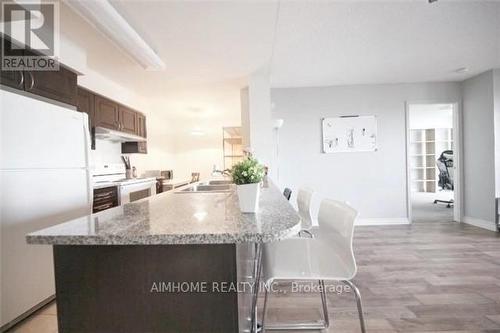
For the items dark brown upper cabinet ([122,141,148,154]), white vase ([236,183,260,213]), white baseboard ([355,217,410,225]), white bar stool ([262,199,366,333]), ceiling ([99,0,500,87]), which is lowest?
white baseboard ([355,217,410,225])

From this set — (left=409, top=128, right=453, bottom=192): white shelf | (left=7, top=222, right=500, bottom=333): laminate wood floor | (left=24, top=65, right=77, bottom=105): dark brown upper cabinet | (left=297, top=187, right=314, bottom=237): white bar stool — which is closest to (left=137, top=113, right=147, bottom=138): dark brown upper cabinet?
(left=24, top=65, right=77, bottom=105): dark brown upper cabinet

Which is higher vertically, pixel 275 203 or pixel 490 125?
pixel 490 125

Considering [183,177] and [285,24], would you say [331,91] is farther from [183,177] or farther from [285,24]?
[183,177]

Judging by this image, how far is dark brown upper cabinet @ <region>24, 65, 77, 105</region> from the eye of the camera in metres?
2.07

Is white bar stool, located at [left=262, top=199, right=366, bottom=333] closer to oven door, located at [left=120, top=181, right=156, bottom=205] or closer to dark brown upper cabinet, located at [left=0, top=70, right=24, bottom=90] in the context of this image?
dark brown upper cabinet, located at [left=0, top=70, right=24, bottom=90]

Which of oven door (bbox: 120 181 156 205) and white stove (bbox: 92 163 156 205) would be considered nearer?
white stove (bbox: 92 163 156 205)

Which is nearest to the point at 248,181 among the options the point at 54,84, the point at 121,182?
the point at 54,84

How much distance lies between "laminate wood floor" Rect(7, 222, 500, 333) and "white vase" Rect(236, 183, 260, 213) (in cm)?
116

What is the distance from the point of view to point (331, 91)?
4602mm

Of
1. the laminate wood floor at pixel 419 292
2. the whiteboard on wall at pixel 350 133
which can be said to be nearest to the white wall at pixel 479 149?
the laminate wood floor at pixel 419 292

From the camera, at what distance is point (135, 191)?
390cm

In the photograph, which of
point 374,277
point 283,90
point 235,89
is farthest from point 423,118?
point 374,277

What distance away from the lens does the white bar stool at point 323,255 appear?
4.02 ft

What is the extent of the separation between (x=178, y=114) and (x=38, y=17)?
180 inches
